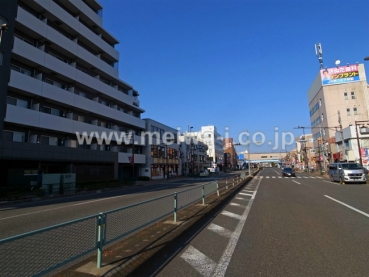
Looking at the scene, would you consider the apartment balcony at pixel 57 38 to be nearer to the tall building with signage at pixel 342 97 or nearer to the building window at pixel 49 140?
the building window at pixel 49 140

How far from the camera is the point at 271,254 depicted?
497 centimetres

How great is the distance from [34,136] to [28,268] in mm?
27454

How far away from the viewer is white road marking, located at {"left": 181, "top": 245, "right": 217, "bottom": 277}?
13.9 ft

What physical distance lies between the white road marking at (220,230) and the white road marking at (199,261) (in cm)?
141

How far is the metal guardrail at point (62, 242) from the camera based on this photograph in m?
2.85

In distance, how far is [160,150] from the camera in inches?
2114

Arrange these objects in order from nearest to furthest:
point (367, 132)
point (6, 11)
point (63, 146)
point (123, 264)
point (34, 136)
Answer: point (123, 264), point (6, 11), point (34, 136), point (63, 146), point (367, 132)

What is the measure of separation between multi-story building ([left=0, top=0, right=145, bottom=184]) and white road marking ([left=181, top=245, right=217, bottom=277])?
21.8 meters

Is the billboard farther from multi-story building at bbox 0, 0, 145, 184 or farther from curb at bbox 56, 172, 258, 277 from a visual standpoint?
curb at bbox 56, 172, 258, 277

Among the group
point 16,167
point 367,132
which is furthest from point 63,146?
point 367,132

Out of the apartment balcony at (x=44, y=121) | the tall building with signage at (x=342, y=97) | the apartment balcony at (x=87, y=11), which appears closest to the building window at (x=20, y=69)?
the apartment balcony at (x=44, y=121)

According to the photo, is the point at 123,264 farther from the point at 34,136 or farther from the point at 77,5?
the point at 77,5

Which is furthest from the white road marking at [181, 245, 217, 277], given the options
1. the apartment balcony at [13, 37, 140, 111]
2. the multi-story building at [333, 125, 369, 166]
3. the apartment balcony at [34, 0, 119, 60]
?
the multi-story building at [333, 125, 369, 166]

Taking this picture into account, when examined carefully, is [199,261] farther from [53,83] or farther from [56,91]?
[53,83]
